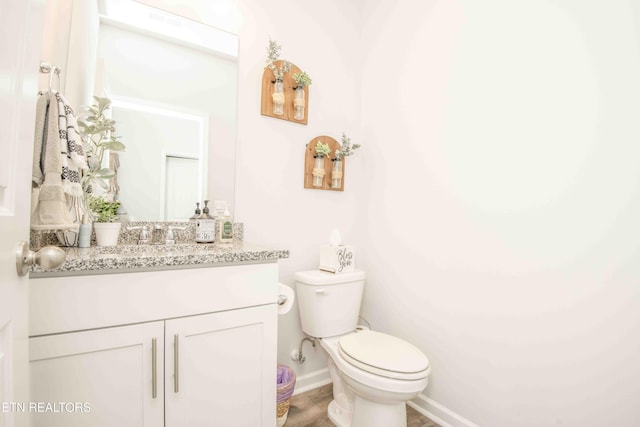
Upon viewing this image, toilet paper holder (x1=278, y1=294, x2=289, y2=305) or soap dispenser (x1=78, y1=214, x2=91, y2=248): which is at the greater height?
soap dispenser (x1=78, y1=214, x2=91, y2=248)

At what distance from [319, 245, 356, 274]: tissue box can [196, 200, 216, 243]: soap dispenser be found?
0.64m

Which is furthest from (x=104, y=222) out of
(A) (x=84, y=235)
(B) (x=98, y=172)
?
(B) (x=98, y=172)

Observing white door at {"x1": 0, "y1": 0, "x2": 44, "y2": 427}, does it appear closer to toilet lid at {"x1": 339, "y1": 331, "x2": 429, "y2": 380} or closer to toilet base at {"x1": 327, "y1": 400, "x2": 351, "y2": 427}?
toilet lid at {"x1": 339, "y1": 331, "x2": 429, "y2": 380}

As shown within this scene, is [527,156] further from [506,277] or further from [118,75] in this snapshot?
[118,75]

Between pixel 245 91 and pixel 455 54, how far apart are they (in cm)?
113

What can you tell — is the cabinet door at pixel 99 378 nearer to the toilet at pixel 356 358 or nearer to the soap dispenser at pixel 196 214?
the soap dispenser at pixel 196 214

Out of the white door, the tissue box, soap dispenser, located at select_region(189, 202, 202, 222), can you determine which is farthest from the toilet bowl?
the white door

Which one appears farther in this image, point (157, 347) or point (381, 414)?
point (381, 414)

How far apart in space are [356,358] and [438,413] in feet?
2.21

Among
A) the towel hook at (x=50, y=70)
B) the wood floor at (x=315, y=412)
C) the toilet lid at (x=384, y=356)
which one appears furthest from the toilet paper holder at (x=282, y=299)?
the towel hook at (x=50, y=70)

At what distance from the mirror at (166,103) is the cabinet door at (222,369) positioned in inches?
26.4

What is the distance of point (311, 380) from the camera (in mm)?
1896

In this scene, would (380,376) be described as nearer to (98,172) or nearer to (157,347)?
(157,347)

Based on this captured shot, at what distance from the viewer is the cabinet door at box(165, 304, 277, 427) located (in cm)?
100
